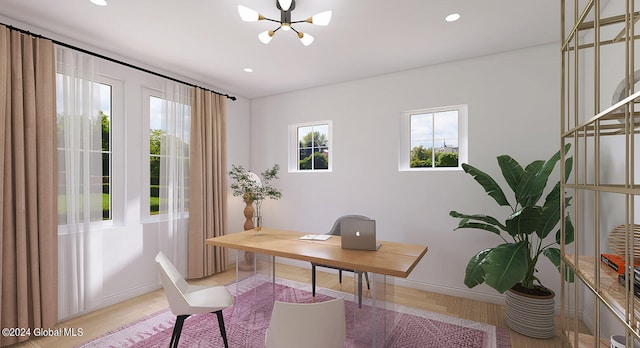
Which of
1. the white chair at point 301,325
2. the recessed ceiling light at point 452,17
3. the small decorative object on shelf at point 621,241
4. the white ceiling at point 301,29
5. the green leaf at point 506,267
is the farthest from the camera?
the recessed ceiling light at point 452,17

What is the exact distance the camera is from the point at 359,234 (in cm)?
234

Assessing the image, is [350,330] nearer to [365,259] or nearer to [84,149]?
[365,259]

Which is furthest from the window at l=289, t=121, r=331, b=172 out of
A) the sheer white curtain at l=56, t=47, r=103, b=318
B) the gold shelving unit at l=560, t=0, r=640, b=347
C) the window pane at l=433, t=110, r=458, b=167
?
the gold shelving unit at l=560, t=0, r=640, b=347

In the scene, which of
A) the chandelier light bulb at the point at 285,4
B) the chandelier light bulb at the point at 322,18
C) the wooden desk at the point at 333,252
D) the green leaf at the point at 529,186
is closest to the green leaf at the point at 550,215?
the green leaf at the point at 529,186

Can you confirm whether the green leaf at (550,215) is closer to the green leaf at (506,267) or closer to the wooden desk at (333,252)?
the green leaf at (506,267)

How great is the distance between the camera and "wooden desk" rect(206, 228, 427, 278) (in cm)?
192

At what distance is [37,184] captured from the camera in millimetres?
2428

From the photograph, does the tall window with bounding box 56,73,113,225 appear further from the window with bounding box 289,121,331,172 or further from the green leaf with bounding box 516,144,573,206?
the green leaf with bounding box 516,144,573,206

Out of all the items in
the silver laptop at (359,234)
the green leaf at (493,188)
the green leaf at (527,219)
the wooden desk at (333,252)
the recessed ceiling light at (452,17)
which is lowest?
the wooden desk at (333,252)

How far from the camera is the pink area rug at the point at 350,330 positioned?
7.50 feet

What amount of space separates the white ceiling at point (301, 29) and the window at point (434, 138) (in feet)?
1.95

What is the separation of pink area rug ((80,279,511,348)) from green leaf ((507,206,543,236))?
3.07 ft

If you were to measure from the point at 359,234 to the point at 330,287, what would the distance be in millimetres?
1476

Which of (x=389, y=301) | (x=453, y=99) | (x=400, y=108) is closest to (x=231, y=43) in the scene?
(x=400, y=108)
